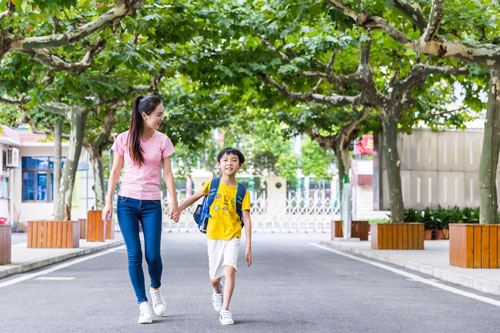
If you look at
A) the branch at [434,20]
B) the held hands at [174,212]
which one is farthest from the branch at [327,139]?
the held hands at [174,212]

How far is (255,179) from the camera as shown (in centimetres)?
5484

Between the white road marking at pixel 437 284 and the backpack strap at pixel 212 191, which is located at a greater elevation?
the backpack strap at pixel 212 191

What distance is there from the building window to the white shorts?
35.0 meters

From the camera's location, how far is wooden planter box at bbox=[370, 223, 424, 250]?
1739 cm

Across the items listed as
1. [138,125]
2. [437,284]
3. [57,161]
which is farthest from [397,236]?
[138,125]

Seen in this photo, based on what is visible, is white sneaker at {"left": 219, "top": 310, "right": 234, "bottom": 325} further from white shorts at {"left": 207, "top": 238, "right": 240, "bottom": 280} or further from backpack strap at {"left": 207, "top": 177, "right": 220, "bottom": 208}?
backpack strap at {"left": 207, "top": 177, "right": 220, "bottom": 208}

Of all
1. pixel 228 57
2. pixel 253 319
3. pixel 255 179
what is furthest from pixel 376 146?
pixel 255 179

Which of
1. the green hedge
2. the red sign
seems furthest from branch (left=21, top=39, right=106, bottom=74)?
the red sign

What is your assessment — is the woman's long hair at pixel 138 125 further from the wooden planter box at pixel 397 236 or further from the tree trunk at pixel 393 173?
the tree trunk at pixel 393 173

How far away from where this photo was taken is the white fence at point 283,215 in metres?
38.1

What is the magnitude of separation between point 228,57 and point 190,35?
1929 mm

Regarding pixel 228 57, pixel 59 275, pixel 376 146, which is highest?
pixel 228 57

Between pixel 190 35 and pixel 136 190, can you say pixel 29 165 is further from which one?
pixel 136 190

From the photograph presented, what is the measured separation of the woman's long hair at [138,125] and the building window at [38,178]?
3487cm
